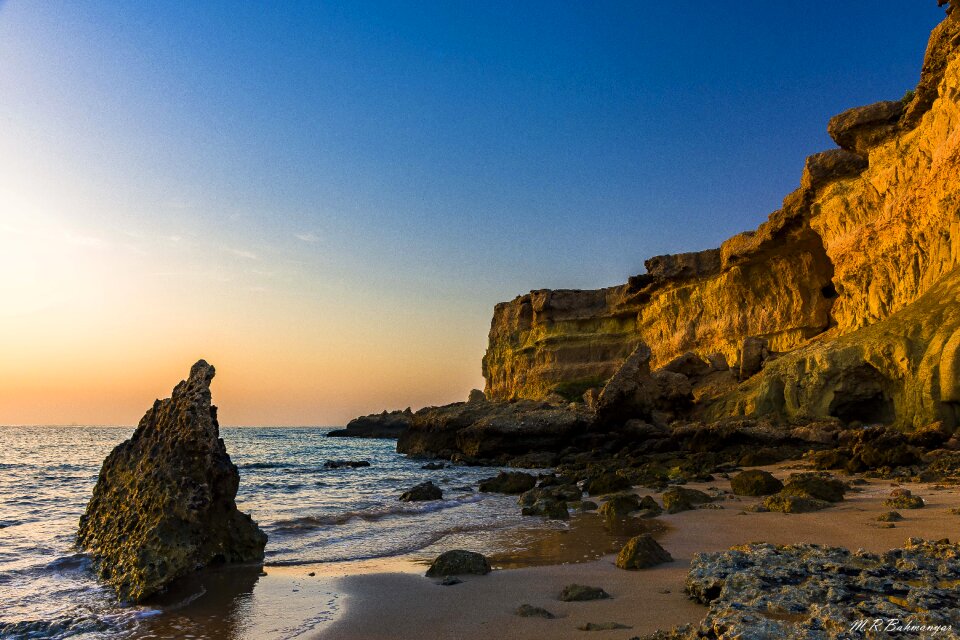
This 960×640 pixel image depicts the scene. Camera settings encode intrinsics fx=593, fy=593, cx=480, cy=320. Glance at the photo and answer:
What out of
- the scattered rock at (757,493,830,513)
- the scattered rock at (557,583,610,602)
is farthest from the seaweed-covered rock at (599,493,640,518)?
the scattered rock at (557,583,610,602)

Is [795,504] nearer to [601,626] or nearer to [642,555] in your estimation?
[642,555]

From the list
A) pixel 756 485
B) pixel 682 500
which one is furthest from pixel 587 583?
pixel 756 485

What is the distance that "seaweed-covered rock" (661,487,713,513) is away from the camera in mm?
10539

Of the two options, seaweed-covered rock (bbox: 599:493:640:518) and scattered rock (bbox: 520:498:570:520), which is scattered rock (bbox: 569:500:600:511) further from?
seaweed-covered rock (bbox: 599:493:640:518)

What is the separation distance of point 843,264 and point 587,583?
32636 mm

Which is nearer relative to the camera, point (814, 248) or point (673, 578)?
point (673, 578)

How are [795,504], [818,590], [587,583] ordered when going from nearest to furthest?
[818,590], [587,583], [795,504]

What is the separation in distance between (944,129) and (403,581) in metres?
28.5

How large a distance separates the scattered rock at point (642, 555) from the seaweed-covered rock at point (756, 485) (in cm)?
628

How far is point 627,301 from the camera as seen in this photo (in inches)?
2349

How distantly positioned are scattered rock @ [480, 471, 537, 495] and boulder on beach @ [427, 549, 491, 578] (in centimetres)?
953

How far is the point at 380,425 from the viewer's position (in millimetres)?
93875

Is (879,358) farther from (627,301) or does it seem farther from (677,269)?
(627,301)

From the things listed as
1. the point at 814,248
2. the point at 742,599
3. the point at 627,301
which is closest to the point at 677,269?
the point at 627,301
